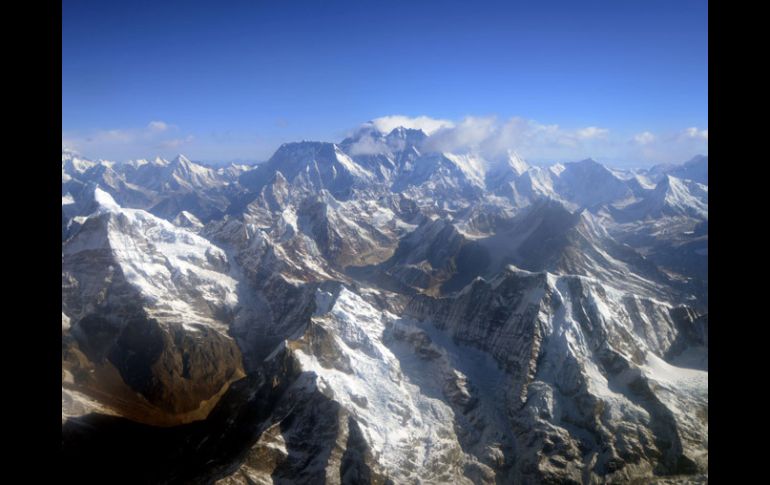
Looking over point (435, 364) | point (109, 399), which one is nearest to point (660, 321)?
point (435, 364)

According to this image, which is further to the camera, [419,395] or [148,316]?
[148,316]

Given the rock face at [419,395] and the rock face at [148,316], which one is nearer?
the rock face at [419,395]

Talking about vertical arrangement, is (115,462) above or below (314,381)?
below

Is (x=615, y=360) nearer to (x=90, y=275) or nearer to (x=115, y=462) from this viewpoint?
(x=115, y=462)

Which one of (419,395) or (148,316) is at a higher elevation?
(148,316)

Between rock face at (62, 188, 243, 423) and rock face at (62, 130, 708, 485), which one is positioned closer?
rock face at (62, 130, 708, 485)
